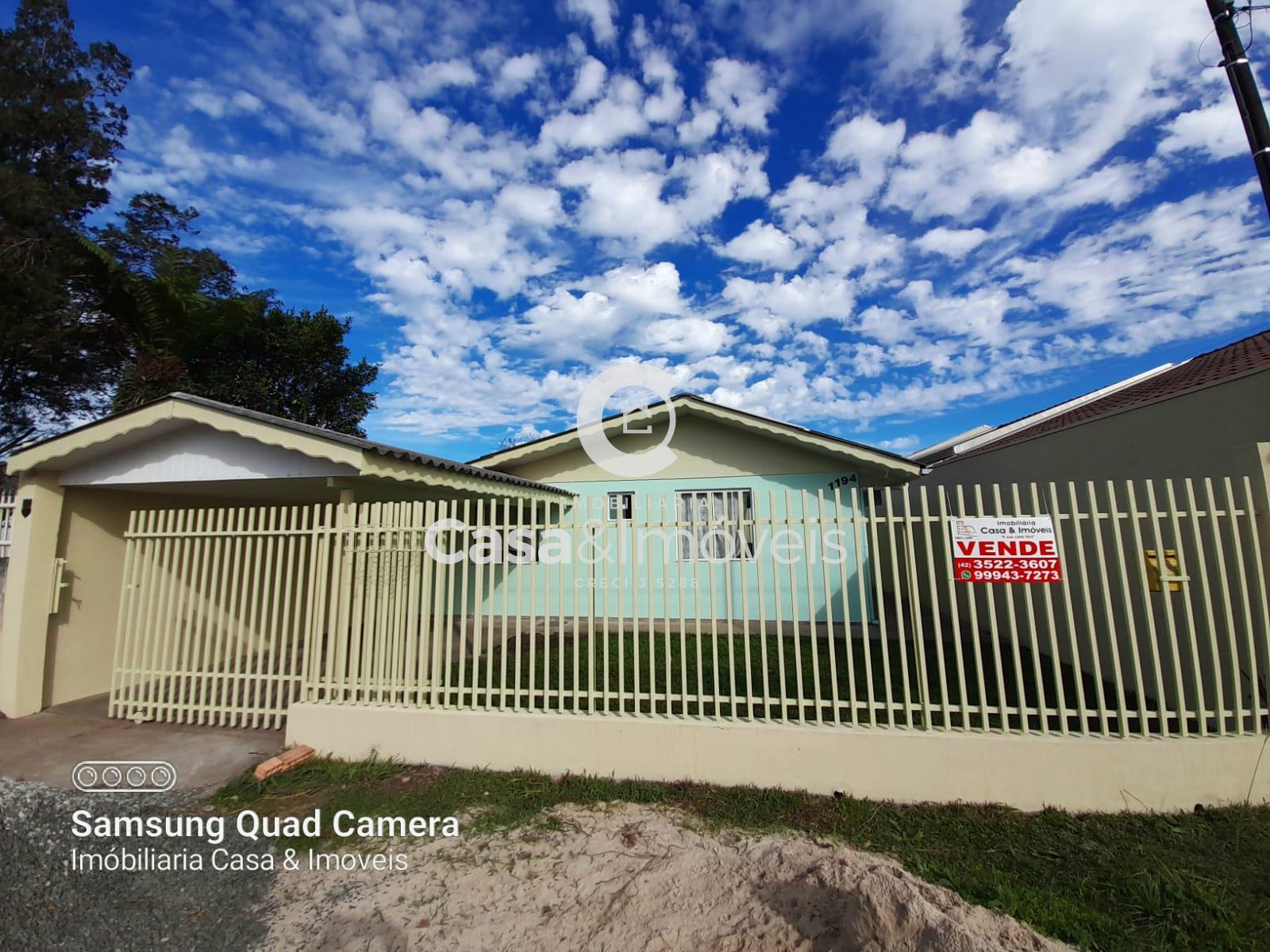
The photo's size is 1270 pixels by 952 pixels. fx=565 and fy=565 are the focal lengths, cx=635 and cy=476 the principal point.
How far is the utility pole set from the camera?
348 cm

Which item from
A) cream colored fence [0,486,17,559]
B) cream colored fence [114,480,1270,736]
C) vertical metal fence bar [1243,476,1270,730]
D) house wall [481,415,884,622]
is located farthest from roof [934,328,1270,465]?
cream colored fence [0,486,17,559]

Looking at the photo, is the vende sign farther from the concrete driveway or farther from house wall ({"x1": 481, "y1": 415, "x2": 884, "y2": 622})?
the concrete driveway

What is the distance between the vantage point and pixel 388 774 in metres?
4.17

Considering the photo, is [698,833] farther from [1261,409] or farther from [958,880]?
[1261,409]

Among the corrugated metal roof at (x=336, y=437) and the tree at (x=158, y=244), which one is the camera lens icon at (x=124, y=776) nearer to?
the corrugated metal roof at (x=336, y=437)

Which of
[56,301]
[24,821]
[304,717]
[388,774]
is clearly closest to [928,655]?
[388,774]

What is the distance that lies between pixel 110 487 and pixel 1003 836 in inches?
331

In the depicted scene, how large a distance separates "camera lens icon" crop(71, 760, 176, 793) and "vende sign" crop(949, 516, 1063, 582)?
5.80 m

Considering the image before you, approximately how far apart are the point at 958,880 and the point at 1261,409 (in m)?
4.23

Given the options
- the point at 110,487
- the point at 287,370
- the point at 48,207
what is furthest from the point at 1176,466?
the point at 48,207

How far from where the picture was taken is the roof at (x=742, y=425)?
8.09 m

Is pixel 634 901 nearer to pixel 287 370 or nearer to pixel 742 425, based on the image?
pixel 742 425

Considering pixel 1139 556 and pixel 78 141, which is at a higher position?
pixel 78 141

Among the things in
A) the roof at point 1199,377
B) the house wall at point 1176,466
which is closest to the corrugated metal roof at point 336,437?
the house wall at point 1176,466
